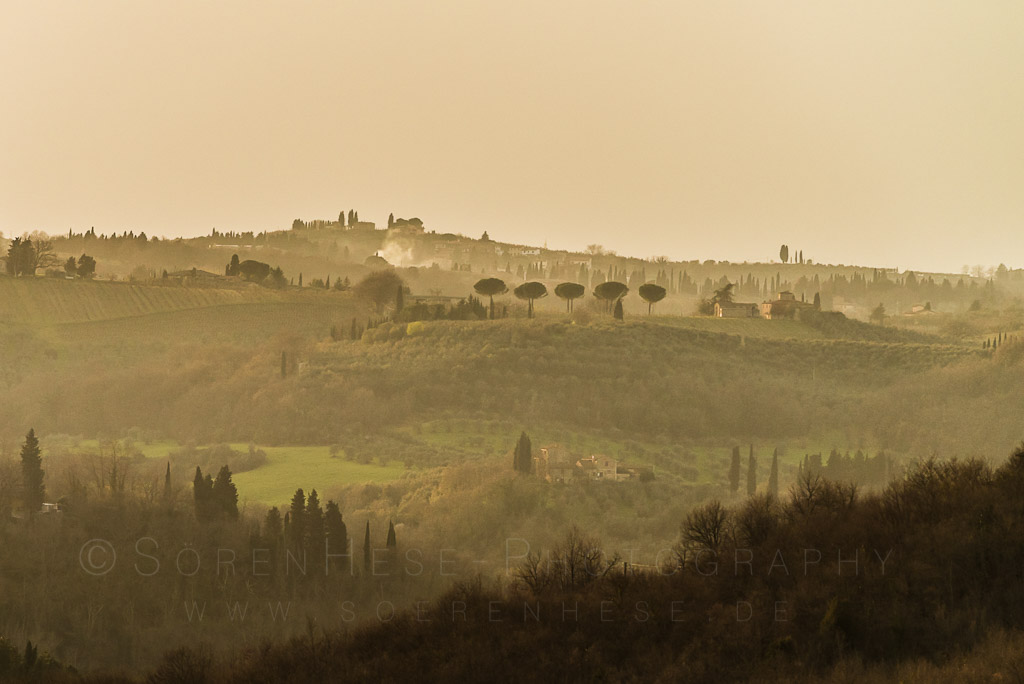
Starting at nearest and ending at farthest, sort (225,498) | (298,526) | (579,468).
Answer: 1. (298,526)
2. (225,498)
3. (579,468)

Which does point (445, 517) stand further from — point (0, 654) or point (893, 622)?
point (893, 622)

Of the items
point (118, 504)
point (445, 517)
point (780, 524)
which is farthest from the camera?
point (445, 517)

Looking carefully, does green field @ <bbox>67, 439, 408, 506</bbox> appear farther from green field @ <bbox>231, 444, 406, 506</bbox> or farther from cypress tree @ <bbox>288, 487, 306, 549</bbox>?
cypress tree @ <bbox>288, 487, 306, 549</bbox>

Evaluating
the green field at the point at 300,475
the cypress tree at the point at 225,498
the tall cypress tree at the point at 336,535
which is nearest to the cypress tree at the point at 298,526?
the tall cypress tree at the point at 336,535

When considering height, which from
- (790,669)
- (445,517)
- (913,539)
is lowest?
(445,517)

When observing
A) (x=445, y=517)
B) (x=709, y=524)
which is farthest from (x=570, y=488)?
(x=709, y=524)

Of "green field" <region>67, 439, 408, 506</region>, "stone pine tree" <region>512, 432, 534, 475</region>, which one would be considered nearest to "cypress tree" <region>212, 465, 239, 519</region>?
"green field" <region>67, 439, 408, 506</region>

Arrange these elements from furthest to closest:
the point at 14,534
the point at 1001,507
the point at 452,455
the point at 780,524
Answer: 1. the point at 452,455
2. the point at 14,534
3. the point at 780,524
4. the point at 1001,507

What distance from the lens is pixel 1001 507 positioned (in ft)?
120

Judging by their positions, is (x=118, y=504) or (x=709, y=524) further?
(x=118, y=504)

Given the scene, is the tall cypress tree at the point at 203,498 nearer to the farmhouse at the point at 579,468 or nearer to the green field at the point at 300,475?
the green field at the point at 300,475

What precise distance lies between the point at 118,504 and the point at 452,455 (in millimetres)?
61829

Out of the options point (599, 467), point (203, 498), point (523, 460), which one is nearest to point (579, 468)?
point (599, 467)

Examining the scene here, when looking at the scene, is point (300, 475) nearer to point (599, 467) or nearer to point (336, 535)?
point (599, 467)
